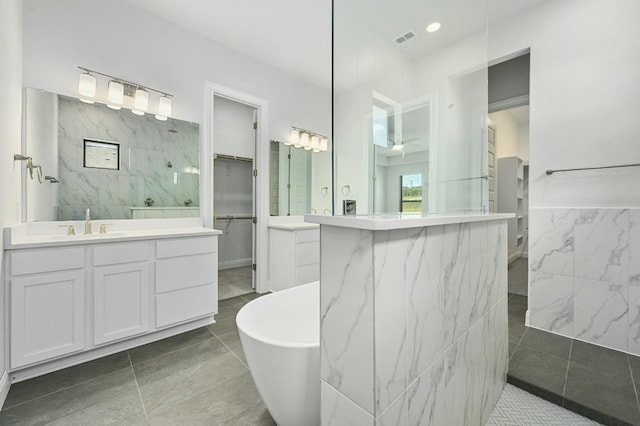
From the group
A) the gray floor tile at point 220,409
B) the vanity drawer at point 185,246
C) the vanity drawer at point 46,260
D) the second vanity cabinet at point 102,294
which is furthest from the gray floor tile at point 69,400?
the vanity drawer at point 185,246

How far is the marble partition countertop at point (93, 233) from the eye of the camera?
1566 mm

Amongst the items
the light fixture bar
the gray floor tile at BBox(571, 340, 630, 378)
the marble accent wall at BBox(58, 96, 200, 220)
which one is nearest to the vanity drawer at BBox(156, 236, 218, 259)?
the marble accent wall at BBox(58, 96, 200, 220)

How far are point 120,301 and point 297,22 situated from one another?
2.87m

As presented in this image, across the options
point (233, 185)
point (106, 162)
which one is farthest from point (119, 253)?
point (233, 185)

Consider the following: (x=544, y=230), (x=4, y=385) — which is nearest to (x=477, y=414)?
(x=544, y=230)

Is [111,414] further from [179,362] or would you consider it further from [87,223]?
[87,223]

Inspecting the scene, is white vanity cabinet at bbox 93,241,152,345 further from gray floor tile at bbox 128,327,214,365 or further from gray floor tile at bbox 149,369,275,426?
gray floor tile at bbox 149,369,275,426

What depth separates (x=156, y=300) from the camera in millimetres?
2008

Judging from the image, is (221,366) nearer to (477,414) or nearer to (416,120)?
(477,414)

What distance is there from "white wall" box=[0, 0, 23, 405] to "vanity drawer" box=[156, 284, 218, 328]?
0.79m

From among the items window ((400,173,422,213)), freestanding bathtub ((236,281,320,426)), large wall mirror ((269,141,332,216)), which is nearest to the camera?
freestanding bathtub ((236,281,320,426))

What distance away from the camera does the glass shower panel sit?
126 cm

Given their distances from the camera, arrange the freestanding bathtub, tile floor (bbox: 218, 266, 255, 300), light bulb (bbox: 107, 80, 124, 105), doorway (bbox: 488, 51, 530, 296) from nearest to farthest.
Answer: the freestanding bathtub → light bulb (bbox: 107, 80, 124, 105) → doorway (bbox: 488, 51, 530, 296) → tile floor (bbox: 218, 266, 255, 300)

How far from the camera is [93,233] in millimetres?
2062
